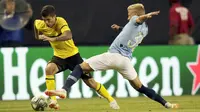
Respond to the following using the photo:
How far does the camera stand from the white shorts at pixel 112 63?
15.3 metres

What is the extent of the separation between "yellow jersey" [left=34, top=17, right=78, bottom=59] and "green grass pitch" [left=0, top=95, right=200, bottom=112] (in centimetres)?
105

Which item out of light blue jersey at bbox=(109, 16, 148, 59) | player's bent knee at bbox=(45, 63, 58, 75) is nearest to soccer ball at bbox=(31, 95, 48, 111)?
player's bent knee at bbox=(45, 63, 58, 75)

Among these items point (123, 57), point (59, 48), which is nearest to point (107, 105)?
point (59, 48)

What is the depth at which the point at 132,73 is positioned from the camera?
15.5 meters

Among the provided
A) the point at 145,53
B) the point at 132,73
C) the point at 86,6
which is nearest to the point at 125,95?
the point at 145,53

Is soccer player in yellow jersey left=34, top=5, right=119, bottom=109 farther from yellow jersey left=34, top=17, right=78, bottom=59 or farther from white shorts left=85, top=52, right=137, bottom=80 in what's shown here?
white shorts left=85, top=52, right=137, bottom=80

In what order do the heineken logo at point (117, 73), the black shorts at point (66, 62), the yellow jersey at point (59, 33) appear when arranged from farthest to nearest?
the heineken logo at point (117, 73)
the black shorts at point (66, 62)
the yellow jersey at point (59, 33)

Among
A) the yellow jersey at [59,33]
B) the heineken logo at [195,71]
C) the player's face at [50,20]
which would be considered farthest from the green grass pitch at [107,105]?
the player's face at [50,20]

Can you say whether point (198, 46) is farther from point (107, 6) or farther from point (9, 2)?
point (9, 2)

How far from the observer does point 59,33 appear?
53.9ft

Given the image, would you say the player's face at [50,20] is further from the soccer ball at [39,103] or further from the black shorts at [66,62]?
the soccer ball at [39,103]

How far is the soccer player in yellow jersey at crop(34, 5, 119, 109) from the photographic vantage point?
16000mm

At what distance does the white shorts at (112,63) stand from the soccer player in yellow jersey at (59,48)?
90 cm

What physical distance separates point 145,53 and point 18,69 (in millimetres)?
3073
